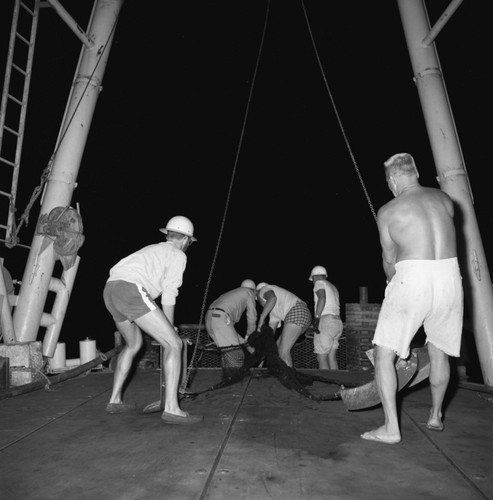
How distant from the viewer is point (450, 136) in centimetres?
632

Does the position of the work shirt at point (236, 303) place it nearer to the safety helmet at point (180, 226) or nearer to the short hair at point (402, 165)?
the safety helmet at point (180, 226)

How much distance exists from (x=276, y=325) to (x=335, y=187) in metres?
60.4

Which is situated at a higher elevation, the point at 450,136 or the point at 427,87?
the point at 427,87

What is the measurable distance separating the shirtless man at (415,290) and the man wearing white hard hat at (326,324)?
5.25 m

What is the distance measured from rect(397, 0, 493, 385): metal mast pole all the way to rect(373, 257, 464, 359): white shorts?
8.69 ft

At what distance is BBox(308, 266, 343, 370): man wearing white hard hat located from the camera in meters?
9.06

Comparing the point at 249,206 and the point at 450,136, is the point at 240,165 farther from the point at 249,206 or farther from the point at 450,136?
the point at 450,136

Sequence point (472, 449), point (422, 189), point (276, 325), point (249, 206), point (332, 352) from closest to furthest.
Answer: point (472, 449), point (422, 189), point (276, 325), point (332, 352), point (249, 206)

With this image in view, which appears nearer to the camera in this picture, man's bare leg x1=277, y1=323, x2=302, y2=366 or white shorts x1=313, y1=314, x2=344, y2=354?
man's bare leg x1=277, y1=323, x2=302, y2=366

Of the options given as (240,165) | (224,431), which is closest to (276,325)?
(224,431)

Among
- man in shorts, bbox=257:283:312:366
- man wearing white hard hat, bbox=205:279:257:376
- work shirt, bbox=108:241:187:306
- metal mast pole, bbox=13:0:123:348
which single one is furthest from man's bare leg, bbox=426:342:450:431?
metal mast pole, bbox=13:0:123:348

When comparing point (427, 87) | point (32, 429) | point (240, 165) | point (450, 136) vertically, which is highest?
point (240, 165)

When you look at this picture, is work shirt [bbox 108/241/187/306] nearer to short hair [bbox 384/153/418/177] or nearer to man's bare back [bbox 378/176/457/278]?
man's bare back [bbox 378/176/457/278]

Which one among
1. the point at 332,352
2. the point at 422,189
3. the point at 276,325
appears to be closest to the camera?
the point at 422,189
